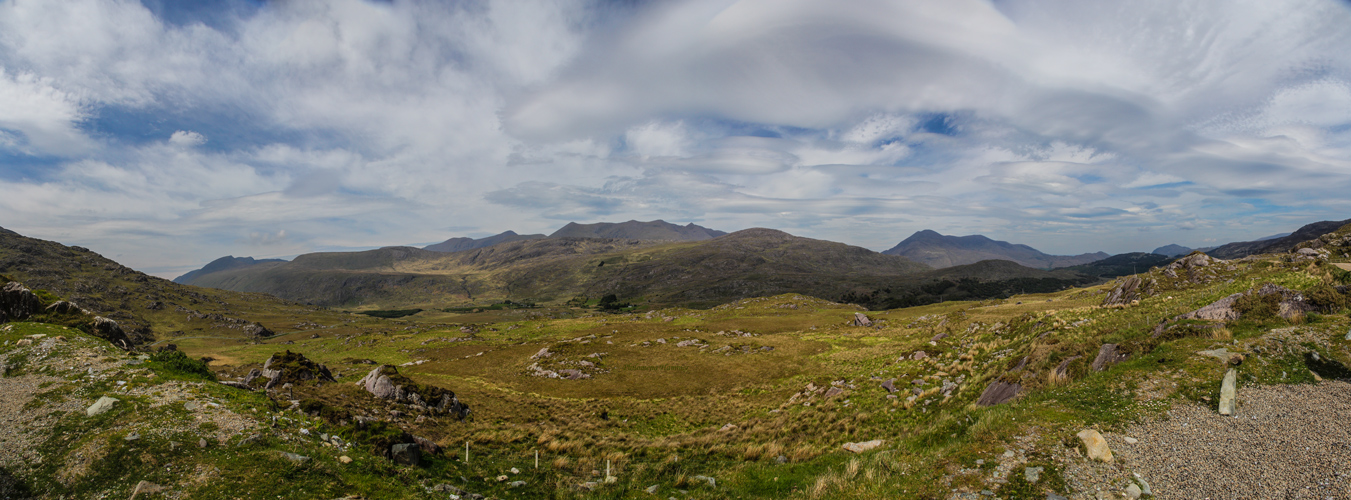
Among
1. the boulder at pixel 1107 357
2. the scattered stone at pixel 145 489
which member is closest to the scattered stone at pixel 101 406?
the scattered stone at pixel 145 489

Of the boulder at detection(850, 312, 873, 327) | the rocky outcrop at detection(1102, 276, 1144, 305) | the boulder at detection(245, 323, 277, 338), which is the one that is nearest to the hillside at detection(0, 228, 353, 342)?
the boulder at detection(245, 323, 277, 338)

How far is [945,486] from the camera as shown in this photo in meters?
11.3

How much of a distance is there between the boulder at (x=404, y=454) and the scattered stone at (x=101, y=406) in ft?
24.3

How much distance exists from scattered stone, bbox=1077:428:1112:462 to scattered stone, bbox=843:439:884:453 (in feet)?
23.5

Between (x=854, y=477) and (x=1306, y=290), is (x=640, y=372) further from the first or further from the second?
(x=1306, y=290)

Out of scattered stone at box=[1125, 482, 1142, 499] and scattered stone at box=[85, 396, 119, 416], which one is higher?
scattered stone at box=[85, 396, 119, 416]

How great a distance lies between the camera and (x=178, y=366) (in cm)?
1755

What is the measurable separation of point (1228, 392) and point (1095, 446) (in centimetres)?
482

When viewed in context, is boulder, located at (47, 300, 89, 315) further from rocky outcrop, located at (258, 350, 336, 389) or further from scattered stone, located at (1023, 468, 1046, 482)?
scattered stone, located at (1023, 468, 1046, 482)

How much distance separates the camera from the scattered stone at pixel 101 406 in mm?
12742

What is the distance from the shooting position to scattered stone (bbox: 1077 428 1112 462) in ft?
36.6

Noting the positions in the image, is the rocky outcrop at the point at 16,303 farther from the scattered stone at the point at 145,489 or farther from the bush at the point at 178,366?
the scattered stone at the point at 145,489

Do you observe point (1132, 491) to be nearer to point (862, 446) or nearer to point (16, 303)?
point (862, 446)

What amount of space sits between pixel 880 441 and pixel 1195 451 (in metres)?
9.08
